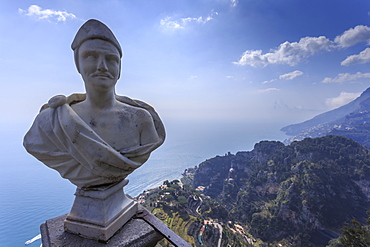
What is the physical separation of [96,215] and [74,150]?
72cm

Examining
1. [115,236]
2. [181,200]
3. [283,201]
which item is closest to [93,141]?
[115,236]

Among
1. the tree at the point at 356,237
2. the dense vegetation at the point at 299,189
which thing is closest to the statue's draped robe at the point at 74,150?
the tree at the point at 356,237

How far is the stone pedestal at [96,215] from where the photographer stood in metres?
→ 1.83

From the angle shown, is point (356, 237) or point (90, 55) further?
point (356, 237)

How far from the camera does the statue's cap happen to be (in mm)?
1893

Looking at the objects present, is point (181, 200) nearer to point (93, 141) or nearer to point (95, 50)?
point (93, 141)

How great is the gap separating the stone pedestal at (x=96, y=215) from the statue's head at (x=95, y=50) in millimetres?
1248

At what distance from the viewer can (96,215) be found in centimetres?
188

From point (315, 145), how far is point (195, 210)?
46582 millimetres

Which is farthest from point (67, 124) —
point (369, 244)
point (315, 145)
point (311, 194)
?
point (315, 145)

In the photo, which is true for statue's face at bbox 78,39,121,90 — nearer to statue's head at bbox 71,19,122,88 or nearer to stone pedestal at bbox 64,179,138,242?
statue's head at bbox 71,19,122,88

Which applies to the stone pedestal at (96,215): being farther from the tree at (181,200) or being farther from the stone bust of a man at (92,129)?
the tree at (181,200)

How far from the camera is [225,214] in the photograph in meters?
41.4

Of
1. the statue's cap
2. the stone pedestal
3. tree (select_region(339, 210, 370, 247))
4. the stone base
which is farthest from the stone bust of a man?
tree (select_region(339, 210, 370, 247))
